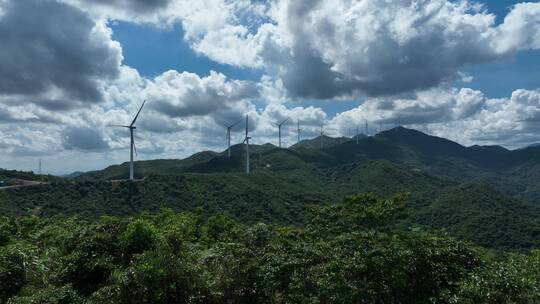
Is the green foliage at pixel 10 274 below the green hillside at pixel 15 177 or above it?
below

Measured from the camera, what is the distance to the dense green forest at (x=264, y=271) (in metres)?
22.6

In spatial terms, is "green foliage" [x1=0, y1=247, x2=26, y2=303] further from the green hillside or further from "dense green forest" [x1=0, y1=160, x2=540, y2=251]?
the green hillside

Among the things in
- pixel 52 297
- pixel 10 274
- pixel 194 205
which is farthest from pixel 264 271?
pixel 194 205

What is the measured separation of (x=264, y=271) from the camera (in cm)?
2648

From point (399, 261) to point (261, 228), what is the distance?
13.1m

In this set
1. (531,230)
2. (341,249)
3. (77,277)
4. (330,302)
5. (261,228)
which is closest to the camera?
(330,302)

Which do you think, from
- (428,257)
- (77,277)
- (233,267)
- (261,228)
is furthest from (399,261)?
(77,277)

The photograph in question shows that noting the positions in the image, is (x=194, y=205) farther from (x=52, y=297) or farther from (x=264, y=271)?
(x=52, y=297)

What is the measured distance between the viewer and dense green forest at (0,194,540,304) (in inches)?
891

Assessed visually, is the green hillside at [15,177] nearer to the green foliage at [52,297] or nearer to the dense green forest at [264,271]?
the dense green forest at [264,271]

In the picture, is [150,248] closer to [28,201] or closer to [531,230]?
[28,201]

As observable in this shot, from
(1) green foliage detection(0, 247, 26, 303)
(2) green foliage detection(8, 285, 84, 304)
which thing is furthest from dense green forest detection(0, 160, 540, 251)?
(2) green foliage detection(8, 285, 84, 304)

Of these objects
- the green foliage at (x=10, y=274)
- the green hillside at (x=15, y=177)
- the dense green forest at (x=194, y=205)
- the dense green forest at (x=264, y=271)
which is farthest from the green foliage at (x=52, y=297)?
the green hillside at (x=15, y=177)

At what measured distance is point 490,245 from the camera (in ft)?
503
